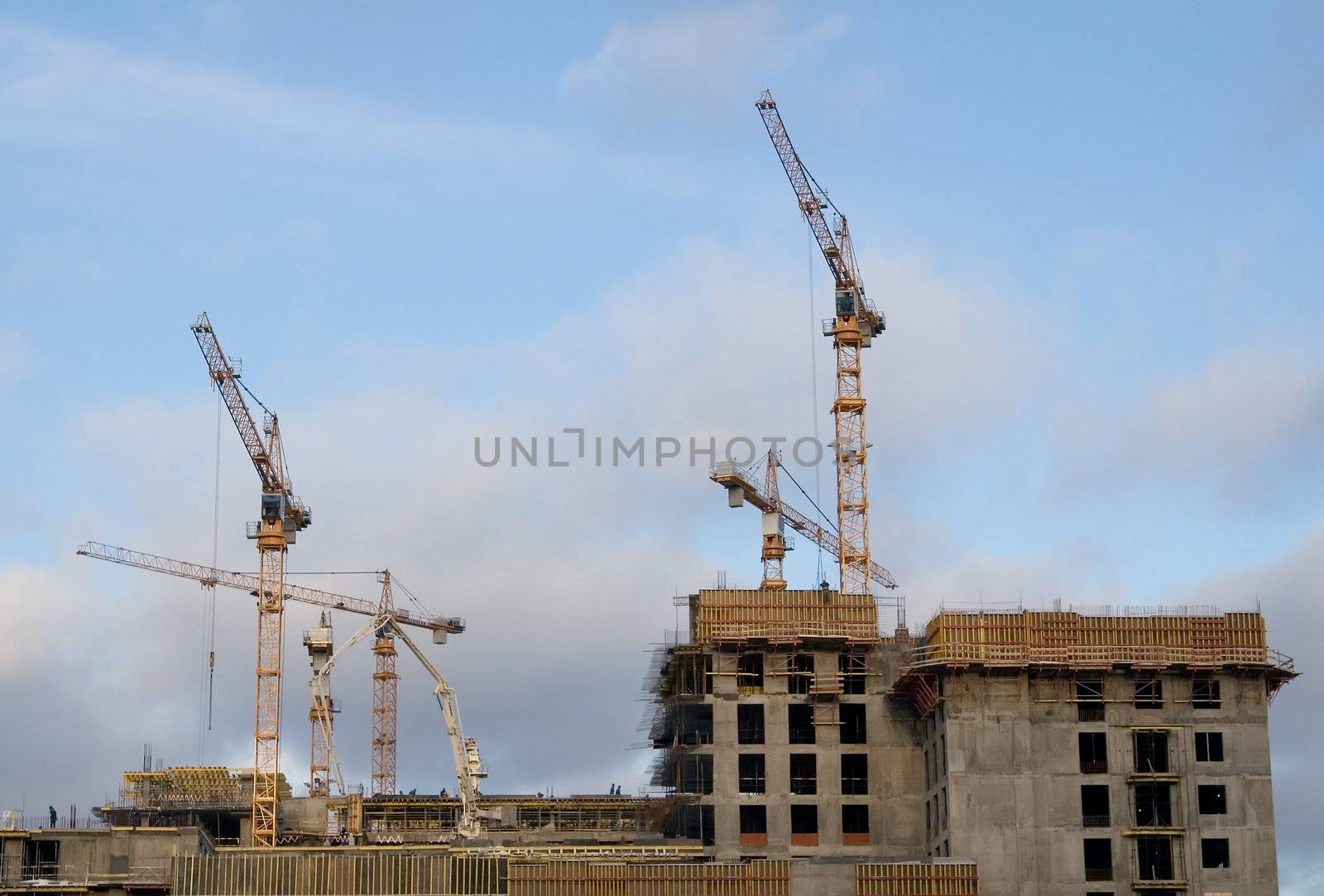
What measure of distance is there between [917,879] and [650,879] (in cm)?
1779

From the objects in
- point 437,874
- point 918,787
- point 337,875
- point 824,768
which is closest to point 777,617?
point 824,768

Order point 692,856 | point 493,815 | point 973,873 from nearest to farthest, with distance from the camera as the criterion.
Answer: point 973,873 < point 692,856 < point 493,815

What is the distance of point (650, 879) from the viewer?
146750 mm

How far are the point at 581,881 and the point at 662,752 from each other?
31.0m

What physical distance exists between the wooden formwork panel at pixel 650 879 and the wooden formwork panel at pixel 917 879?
5374 millimetres

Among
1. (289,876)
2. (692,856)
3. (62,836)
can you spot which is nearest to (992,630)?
(692,856)

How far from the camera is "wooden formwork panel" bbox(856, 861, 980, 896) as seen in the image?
473 feet

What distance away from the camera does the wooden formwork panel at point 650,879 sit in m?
146

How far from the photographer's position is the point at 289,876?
150 metres

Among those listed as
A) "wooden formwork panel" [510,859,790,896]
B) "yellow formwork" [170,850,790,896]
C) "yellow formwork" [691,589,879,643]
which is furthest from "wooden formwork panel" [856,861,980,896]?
"yellow formwork" [691,589,879,643]

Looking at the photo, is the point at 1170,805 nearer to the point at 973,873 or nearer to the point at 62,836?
the point at 973,873

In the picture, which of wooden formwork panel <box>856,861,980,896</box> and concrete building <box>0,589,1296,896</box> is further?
concrete building <box>0,589,1296,896</box>

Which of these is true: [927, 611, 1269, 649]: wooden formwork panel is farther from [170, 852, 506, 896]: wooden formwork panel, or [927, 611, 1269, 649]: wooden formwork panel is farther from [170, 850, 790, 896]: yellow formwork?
[170, 852, 506, 896]: wooden formwork panel

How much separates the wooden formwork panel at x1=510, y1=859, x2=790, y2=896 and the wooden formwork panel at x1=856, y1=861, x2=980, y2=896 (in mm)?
5374
